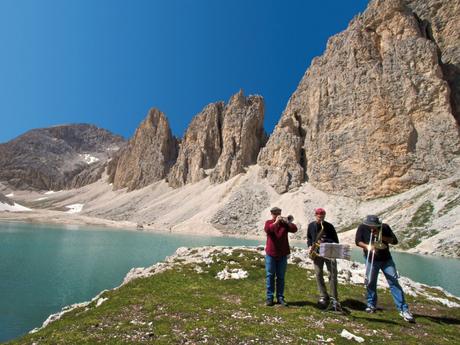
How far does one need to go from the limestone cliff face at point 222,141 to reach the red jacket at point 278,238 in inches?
4994

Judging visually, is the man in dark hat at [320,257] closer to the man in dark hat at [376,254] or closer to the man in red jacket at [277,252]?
the man in red jacket at [277,252]

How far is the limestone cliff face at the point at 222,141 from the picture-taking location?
145 m

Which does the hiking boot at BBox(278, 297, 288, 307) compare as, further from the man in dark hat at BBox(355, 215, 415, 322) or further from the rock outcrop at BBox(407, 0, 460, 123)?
the rock outcrop at BBox(407, 0, 460, 123)

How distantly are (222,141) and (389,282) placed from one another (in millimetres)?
158168

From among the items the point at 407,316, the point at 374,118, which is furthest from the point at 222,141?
the point at 407,316

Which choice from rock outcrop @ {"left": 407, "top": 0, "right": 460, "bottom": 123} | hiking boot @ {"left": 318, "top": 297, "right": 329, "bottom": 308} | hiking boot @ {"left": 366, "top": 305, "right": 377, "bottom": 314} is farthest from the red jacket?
rock outcrop @ {"left": 407, "top": 0, "right": 460, "bottom": 123}

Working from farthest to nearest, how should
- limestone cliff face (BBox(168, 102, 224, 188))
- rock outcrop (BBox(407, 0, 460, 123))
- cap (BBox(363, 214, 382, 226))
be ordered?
limestone cliff face (BBox(168, 102, 224, 188)) < rock outcrop (BBox(407, 0, 460, 123)) < cap (BBox(363, 214, 382, 226))

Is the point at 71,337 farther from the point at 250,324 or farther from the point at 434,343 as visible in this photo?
the point at 434,343

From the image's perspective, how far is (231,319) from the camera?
10344mm

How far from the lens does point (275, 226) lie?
12.1 m

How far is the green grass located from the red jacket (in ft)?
6.26

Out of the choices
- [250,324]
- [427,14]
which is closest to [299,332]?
Answer: [250,324]

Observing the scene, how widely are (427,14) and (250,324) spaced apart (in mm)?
142786

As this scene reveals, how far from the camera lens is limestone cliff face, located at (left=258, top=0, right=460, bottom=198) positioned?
94.6 m
